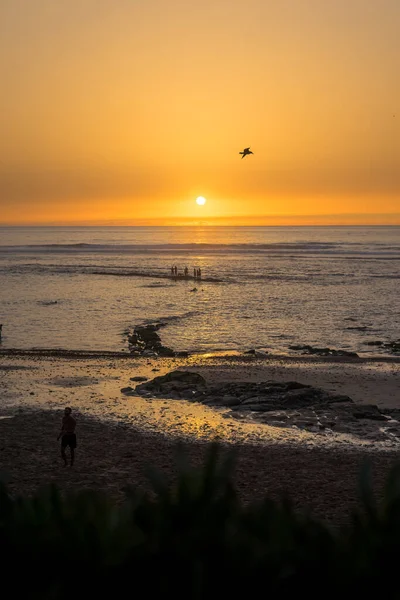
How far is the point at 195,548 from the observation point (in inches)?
122

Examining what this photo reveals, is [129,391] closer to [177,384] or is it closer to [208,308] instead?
[177,384]

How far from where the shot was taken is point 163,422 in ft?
60.5

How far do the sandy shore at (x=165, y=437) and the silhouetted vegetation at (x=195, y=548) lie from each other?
6.05 m

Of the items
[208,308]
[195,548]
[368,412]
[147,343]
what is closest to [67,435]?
[368,412]

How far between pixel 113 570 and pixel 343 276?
71942mm

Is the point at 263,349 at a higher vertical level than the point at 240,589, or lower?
lower

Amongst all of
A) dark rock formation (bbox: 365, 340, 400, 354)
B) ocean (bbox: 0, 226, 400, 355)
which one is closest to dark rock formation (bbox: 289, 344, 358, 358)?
ocean (bbox: 0, 226, 400, 355)

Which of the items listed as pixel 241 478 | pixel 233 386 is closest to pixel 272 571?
pixel 241 478

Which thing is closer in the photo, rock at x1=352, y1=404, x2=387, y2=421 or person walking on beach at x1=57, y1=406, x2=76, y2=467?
person walking on beach at x1=57, y1=406, x2=76, y2=467

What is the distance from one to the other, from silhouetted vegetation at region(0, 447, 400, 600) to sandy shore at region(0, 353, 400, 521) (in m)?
6.05

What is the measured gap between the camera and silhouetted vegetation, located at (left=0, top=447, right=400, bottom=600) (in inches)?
118

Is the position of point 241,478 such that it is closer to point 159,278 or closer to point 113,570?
point 113,570

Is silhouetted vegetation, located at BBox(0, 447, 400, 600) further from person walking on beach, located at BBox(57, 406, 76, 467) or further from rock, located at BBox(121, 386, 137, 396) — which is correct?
rock, located at BBox(121, 386, 137, 396)

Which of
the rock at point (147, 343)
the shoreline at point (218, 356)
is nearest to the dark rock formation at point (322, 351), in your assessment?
the shoreline at point (218, 356)
